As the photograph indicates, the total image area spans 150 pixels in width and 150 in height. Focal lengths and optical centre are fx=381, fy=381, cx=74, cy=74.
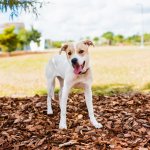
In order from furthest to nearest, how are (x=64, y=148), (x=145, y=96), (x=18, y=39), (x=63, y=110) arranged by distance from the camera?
(x=18, y=39)
(x=145, y=96)
(x=63, y=110)
(x=64, y=148)

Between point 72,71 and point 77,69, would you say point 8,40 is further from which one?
point 77,69

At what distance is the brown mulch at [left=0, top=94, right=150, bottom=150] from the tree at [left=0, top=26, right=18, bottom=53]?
28513 mm

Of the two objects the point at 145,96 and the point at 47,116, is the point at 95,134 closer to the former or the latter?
the point at 47,116

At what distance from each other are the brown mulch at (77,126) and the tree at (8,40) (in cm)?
2851

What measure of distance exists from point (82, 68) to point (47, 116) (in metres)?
1.43

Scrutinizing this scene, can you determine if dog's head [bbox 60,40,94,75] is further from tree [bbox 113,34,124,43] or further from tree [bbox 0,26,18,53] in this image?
tree [bbox 113,34,124,43]

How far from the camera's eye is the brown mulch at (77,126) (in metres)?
4.81

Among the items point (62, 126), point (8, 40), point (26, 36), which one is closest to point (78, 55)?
point (62, 126)

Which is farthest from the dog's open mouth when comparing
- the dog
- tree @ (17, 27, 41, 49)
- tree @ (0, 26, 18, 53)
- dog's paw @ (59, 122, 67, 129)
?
tree @ (17, 27, 41, 49)

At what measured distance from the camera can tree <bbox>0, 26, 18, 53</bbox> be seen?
115 feet

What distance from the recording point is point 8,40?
1406 inches

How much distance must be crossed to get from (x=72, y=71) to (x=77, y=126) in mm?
844

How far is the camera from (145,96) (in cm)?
774

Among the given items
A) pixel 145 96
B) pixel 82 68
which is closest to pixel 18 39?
pixel 145 96
